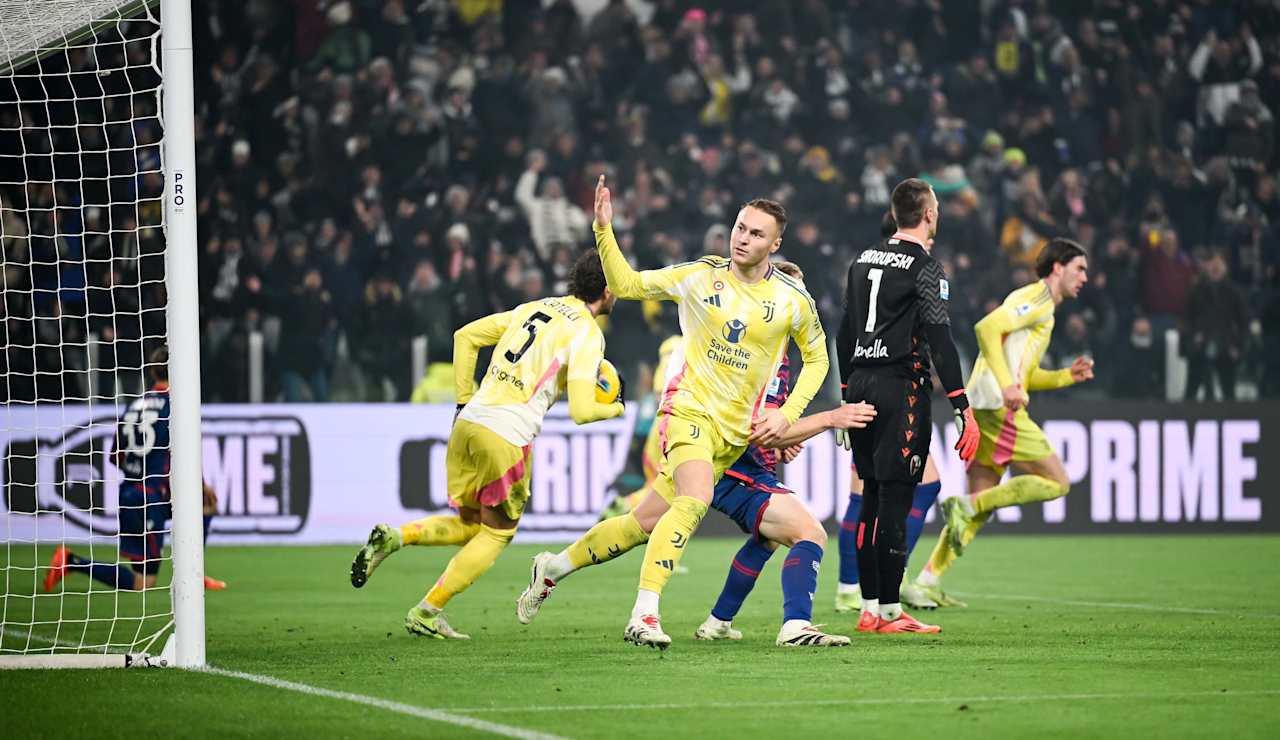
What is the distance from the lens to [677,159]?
19953 millimetres

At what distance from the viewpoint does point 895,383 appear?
27.2 feet

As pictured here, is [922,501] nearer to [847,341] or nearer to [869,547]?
[869,547]

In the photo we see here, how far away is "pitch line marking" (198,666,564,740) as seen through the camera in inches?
203

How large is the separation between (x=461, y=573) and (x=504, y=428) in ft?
2.46

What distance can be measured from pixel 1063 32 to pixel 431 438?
9.95 m

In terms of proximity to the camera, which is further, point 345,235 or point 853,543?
point 345,235

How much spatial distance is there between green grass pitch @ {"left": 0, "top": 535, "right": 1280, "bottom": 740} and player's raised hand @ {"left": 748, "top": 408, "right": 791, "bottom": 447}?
93 centimetres

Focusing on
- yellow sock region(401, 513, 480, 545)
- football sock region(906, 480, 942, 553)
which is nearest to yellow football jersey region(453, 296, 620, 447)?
yellow sock region(401, 513, 480, 545)

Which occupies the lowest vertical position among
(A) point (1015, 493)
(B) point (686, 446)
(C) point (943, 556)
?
(C) point (943, 556)

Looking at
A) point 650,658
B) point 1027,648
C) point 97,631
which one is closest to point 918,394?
point 1027,648

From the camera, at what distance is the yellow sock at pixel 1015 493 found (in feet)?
35.1

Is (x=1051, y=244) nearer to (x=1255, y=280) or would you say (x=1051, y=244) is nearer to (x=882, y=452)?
(x=882, y=452)

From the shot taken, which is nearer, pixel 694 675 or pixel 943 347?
pixel 694 675

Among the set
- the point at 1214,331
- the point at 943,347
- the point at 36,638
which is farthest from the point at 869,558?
the point at 1214,331
